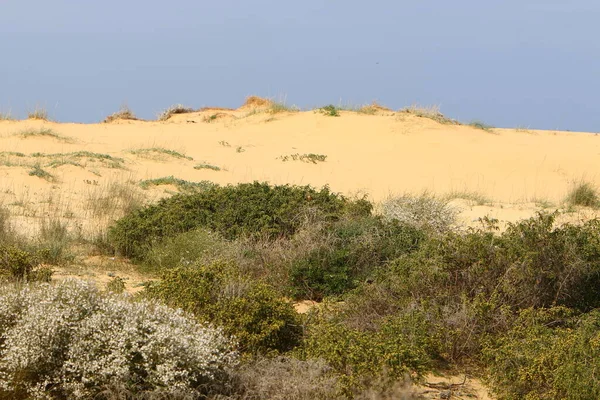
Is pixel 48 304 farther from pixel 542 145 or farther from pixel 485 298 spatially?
pixel 542 145

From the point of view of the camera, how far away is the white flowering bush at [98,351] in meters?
4.68

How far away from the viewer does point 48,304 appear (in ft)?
16.2

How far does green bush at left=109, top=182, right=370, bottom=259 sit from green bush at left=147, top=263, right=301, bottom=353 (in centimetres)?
272

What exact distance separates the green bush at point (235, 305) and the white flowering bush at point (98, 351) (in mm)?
671

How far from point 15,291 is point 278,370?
6.12ft

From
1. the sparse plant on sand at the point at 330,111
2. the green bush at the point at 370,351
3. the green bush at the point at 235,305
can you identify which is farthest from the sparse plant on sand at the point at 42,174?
the sparse plant on sand at the point at 330,111

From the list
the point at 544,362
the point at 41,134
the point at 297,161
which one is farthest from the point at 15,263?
the point at 41,134

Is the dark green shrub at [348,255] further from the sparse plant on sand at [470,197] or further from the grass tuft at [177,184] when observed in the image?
the grass tuft at [177,184]

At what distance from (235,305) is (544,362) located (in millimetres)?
2217

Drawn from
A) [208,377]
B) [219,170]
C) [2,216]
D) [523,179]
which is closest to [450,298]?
[208,377]

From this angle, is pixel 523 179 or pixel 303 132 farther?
pixel 303 132

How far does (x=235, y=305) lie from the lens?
582 centimetres

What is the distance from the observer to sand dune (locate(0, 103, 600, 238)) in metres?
14.2

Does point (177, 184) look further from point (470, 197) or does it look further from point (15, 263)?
point (15, 263)
